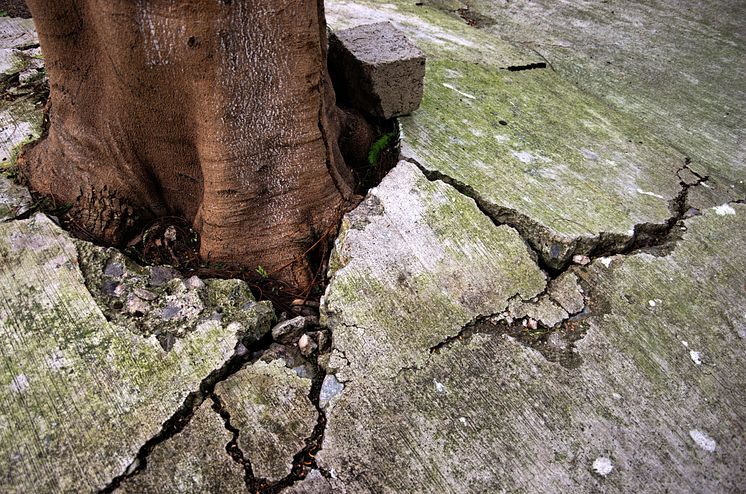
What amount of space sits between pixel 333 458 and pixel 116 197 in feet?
4.60

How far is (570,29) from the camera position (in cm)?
441

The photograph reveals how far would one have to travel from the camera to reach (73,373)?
167 cm

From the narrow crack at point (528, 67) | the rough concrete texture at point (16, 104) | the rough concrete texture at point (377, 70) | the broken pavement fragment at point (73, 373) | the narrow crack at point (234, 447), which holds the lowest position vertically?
the narrow crack at point (234, 447)

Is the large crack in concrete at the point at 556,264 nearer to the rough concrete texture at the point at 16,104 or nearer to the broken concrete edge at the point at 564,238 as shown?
the broken concrete edge at the point at 564,238

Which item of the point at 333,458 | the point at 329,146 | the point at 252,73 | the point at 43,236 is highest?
the point at 252,73

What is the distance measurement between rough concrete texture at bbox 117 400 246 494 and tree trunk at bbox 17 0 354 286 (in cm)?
73

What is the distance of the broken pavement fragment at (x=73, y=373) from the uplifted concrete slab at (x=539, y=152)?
124cm

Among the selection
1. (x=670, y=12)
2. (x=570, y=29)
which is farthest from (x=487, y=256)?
(x=670, y=12)

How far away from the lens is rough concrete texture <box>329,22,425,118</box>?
2.65 m

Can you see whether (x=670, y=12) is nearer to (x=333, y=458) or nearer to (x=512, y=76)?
(x=512, y=76)

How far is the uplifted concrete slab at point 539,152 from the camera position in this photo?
2.37 m

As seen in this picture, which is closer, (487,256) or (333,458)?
(333,458)

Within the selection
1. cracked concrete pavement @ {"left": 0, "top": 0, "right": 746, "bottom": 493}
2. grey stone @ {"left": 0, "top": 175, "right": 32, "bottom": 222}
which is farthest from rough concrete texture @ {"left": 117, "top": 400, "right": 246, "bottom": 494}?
grey stone @ {"left": 0, "top": 175, "right": 32, "bottom": 222}

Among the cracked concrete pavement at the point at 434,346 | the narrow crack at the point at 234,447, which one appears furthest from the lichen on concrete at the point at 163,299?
the narrow crack at the point at 234,447
